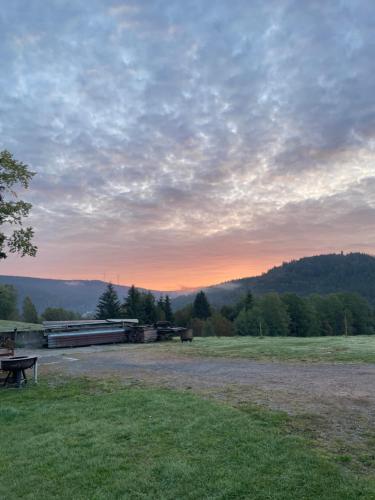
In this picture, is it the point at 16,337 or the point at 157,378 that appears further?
the point at 16,337

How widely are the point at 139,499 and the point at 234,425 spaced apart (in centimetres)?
241

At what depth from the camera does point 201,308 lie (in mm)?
89000

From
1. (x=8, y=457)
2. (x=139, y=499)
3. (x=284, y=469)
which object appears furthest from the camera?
(x=8, y=457)

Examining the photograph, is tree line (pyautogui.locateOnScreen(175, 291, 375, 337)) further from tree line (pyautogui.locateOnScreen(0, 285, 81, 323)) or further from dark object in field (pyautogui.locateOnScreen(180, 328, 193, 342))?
dark object in field (pyautogui.locateOnScreen(180, 328, 193, 342))

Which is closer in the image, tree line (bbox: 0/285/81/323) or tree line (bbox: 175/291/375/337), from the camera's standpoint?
tree line (bbox: 175/291/375/337)

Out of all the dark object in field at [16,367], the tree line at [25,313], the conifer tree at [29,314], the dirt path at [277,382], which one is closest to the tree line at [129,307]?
the tree line at [25,313]

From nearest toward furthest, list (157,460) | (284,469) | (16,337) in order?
1. (284,469)
2. (157,460)
3. (16,337)

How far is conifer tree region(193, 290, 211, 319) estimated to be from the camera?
289 ft

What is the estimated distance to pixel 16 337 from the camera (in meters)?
23.0

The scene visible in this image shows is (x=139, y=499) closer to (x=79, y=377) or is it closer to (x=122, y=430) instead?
(x=122, y=430)

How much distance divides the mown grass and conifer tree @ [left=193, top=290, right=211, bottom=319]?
81.0m

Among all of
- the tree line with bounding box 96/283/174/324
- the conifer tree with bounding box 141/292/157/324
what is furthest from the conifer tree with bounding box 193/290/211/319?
the conifer tree with bounding box 141/292/157/324

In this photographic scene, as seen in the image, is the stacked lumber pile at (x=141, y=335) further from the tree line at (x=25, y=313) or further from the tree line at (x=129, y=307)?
the tree line at (x=25, y=313)

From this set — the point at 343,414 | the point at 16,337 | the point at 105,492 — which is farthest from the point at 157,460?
the point at 16,337
